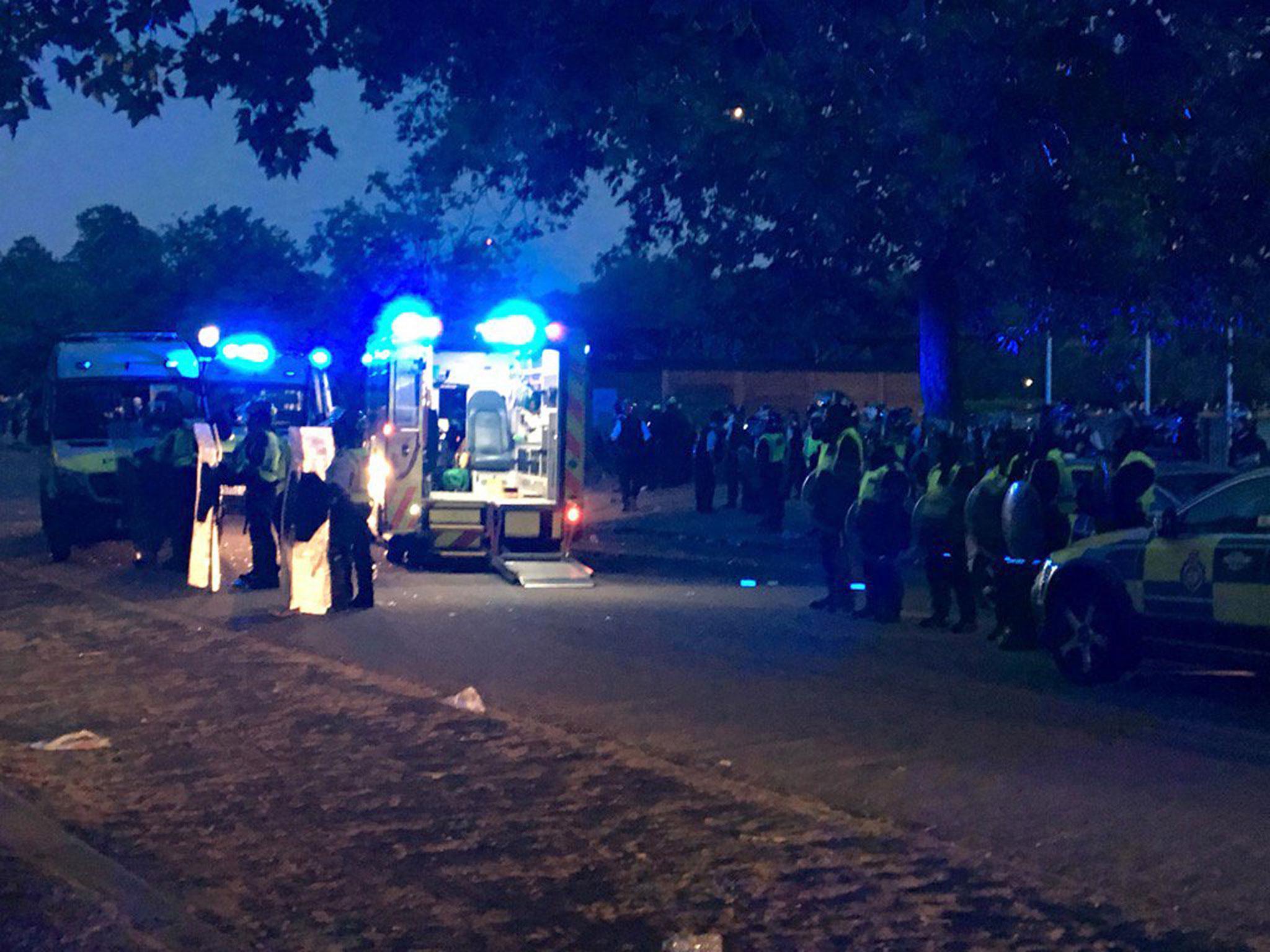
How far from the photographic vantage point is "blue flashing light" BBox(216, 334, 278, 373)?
25.4 metres

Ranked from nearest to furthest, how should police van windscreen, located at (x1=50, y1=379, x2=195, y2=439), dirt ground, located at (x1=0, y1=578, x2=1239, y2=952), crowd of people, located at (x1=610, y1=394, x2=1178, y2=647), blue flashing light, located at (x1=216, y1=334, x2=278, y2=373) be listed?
dirt ground, located at (x1=0, y1=578, x2=1239, y2=952), crowd of people, located at (x1=610, y1=394, x2=1178, y2=647), police van windscreen, located at (x1=50, y1=379, x2=195, y2=439), blue flashing light, located at (x1=216, y1=334, x2=278, y2=373)

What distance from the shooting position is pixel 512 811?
7.63m

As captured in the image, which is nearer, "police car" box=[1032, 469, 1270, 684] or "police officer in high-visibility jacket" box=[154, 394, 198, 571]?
"police car" box=[1032, 469, 1270, 684]

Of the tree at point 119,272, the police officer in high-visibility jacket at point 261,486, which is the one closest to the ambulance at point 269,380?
the police officer in high-visibility jacket at point 261,486

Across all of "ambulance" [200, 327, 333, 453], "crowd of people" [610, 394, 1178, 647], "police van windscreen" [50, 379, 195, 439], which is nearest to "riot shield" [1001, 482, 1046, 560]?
"crowd of people" [610, 394, 1178, 647]

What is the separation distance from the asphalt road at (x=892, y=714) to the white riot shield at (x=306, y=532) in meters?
0.35

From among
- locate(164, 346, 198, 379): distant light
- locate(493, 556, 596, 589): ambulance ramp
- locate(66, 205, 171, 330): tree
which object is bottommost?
locate(493, 556, 596, 589): ambulance ramp

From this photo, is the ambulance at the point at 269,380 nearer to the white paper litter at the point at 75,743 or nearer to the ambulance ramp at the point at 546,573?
the ambulance ramp at the point at 546,573

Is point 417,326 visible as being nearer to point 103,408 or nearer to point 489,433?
point 489,433

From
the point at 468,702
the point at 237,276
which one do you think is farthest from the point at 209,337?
the point at 237,276

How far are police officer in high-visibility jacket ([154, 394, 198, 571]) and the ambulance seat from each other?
3130mm

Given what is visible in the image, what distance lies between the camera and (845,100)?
1723 cm

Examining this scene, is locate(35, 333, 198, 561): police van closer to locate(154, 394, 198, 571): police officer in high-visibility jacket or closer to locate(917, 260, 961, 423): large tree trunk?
locate(154, 394, 198, 571): police officer in high-visibility jacket

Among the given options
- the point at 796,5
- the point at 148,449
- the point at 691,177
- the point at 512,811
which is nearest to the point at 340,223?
the point at 691,177
